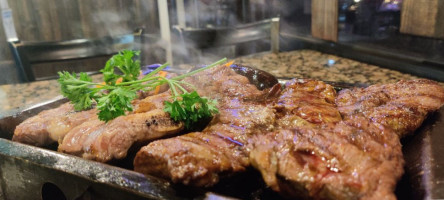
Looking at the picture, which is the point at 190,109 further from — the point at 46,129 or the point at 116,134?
the point at 46,129

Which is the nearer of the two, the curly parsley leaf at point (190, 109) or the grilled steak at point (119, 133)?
the grilled steak at point (119, 133)

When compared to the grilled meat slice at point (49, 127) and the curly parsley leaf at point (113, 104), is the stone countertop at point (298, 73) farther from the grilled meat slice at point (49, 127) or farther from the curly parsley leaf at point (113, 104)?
the curly parsley leaf at point (113, 104)

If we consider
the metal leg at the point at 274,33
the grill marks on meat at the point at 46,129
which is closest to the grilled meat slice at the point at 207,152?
the grill marks on meat at the point at 46,129

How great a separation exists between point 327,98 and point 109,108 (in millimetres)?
1450

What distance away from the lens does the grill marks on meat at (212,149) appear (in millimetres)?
1569

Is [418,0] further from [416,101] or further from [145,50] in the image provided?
[145,50]

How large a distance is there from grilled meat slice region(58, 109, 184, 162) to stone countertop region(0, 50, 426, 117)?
2.13 m

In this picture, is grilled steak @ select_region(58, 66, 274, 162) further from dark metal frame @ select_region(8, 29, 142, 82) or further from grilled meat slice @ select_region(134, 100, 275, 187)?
dark metal frame @ select_region(8, 29, 142, 82)

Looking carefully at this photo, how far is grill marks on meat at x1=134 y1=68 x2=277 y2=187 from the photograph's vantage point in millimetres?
1569

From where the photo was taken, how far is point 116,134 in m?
1.94

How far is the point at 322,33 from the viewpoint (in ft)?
21.4

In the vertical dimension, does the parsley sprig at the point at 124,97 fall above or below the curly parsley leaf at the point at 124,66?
below

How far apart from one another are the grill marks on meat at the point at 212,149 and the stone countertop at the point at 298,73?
2511 millimetres

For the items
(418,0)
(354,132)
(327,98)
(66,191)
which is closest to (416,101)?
(327,98)
